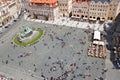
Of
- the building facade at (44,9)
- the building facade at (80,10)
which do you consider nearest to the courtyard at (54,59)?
the building facade at (80,10)

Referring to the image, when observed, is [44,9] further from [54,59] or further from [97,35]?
[54,59]

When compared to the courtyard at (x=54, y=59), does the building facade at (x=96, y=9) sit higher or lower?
higher

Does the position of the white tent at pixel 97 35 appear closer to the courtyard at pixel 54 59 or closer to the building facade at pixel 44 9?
the courtyard at pixel 54 59

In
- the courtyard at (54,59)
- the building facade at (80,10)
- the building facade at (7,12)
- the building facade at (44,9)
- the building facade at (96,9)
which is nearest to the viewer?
the courtyard at (54,59)

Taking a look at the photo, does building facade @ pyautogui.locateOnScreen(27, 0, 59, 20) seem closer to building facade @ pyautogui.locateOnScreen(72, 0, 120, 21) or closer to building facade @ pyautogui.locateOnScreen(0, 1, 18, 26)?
building facade @ pyautogui.locateOnScreen(0, 1, 18, 26)

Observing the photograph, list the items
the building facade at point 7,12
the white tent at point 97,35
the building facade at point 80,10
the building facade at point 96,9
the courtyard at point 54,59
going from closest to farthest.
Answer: the courtyard at point 54,59, the white tent at point 97,35, the building facade at point 96,9, the building facade at point 7,12, the building facade at point 80,10

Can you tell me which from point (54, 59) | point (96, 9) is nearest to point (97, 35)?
point (96, 9)
